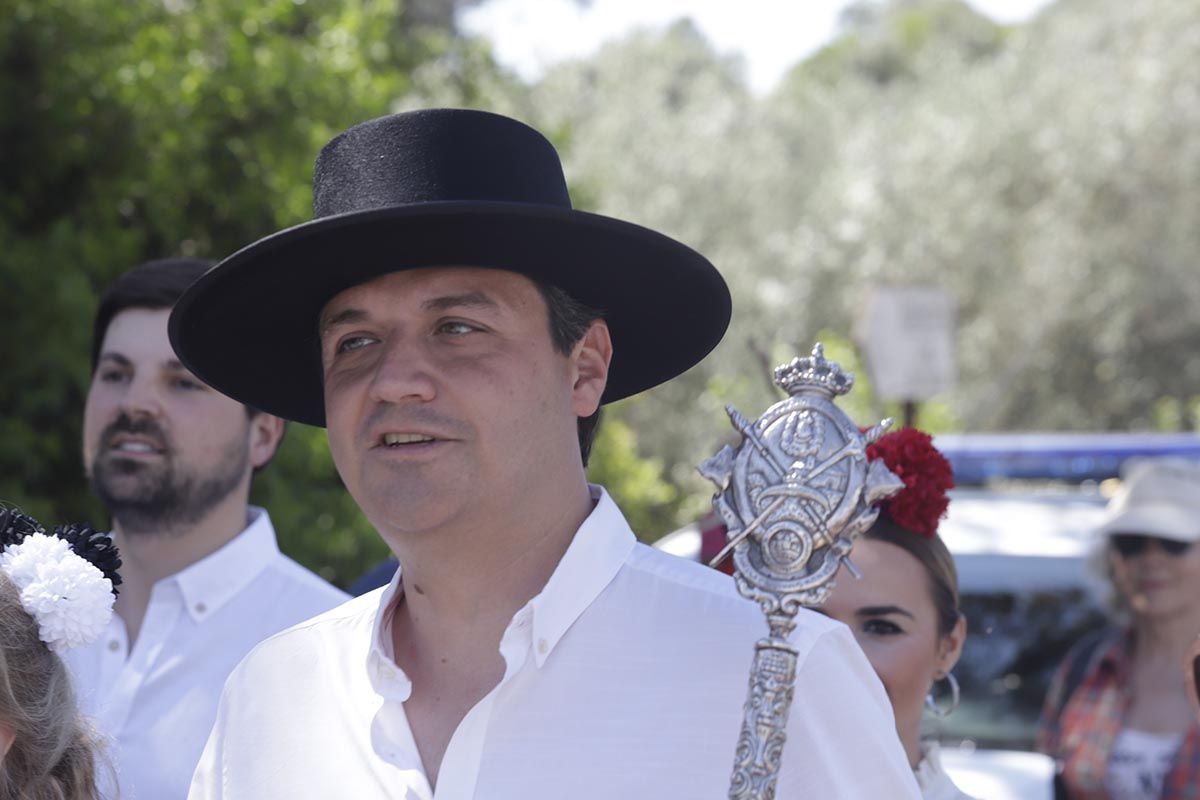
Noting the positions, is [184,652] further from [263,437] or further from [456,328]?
[456,328]

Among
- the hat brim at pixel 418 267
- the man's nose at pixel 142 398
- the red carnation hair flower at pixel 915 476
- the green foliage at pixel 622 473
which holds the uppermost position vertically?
the green foliage at pixel 622 473

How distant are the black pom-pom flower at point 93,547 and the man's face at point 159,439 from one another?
2.68 ft

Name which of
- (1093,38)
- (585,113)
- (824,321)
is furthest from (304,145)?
(1093,38)

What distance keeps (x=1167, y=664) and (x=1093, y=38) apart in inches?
714

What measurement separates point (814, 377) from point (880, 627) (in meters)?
1.36

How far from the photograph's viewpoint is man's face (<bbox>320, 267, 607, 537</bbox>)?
2172 millimetres

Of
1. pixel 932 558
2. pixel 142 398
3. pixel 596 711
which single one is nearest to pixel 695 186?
pixel 142 398

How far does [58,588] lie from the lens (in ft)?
8.13

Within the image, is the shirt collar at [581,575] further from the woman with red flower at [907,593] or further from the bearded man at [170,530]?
the bearded man at [170,530]

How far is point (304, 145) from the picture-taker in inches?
264

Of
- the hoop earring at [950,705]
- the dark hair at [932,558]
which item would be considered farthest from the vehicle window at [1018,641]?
the dark hair at [932,558]

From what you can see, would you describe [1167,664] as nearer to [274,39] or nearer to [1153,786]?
[1153,786]

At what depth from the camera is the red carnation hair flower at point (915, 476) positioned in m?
2.93

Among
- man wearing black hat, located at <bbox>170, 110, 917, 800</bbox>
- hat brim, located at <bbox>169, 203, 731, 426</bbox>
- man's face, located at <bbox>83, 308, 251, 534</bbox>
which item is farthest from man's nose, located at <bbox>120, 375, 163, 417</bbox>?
man wearing black hat, located at <bbox>170, 110, 917, 800</bbox>
